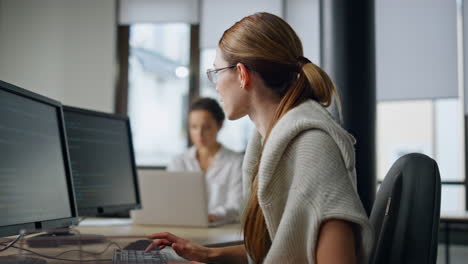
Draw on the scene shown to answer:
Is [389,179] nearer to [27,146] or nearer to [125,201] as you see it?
[27,146]

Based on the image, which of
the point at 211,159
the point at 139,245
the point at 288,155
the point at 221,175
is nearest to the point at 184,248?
the point at 139,245

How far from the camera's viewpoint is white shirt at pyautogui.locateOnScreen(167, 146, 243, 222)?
2994 millimetres

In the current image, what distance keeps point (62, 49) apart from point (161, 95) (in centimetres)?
107

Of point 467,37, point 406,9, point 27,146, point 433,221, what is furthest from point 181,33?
point 433,221

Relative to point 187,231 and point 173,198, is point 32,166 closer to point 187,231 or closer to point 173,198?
point 187,231

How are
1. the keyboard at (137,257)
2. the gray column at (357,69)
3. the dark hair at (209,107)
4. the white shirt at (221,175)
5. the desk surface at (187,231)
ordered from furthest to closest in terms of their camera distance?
the gray column at (357,69)
the dark hair at (209,107)
the white shirt at (221,175)
the desk surface at (187,231)
the keyboard at (137,257)

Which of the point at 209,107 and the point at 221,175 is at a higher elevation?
the point at 209,107

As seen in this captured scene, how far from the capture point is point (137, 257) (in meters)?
1.26

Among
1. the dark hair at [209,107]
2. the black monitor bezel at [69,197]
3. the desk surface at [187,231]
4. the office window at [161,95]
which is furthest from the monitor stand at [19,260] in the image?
the office window at [161,95]

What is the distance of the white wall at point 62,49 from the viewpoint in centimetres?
539

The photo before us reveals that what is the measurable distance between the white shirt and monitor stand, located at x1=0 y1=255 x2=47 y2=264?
5.64ft

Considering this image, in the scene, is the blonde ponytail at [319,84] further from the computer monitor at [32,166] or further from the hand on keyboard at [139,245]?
the computer monitor at [32,166]

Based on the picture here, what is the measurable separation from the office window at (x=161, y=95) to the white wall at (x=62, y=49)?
0.27 metres

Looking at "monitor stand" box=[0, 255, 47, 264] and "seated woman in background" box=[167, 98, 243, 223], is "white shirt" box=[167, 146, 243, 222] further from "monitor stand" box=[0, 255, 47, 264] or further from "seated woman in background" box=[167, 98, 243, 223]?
"monitor stand" box=[0, 255, 47, 264]
